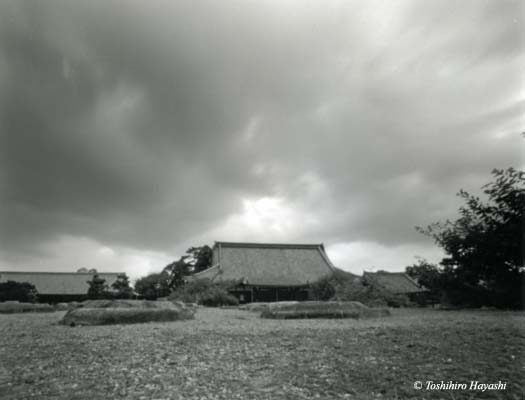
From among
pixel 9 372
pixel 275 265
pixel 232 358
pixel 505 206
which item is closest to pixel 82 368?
pixel 9 372

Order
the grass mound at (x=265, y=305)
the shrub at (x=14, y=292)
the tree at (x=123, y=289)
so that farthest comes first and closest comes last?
the tree at (x=123, y=289)
the shrub at (x=14, y=292)
the grass mound at (x=265, y=305)

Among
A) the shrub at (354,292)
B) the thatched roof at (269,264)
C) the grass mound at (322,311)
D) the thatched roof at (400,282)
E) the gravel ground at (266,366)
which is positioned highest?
the thatched roof at (269,264)

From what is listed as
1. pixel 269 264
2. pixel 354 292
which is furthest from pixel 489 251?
pixel 269 264

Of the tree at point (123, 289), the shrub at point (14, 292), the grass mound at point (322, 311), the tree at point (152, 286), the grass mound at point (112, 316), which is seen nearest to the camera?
the grass mound at point (112, 316)

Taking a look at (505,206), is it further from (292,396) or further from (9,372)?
(9,372)

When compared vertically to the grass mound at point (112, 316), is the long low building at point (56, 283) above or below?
above

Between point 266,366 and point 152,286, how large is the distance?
42634mm

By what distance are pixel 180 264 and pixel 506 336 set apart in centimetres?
4653

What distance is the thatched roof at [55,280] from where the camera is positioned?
44719 mm

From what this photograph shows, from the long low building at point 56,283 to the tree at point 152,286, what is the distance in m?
6.50

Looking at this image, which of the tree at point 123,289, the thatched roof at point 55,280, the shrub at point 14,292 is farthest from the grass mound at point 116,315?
the thatched roof at point 55,280

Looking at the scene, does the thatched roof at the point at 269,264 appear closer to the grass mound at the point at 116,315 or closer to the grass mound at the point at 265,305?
the grass mound at the point at 265,305

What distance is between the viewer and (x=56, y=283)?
Answer: 152ft

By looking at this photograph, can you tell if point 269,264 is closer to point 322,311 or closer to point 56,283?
point 322,311
